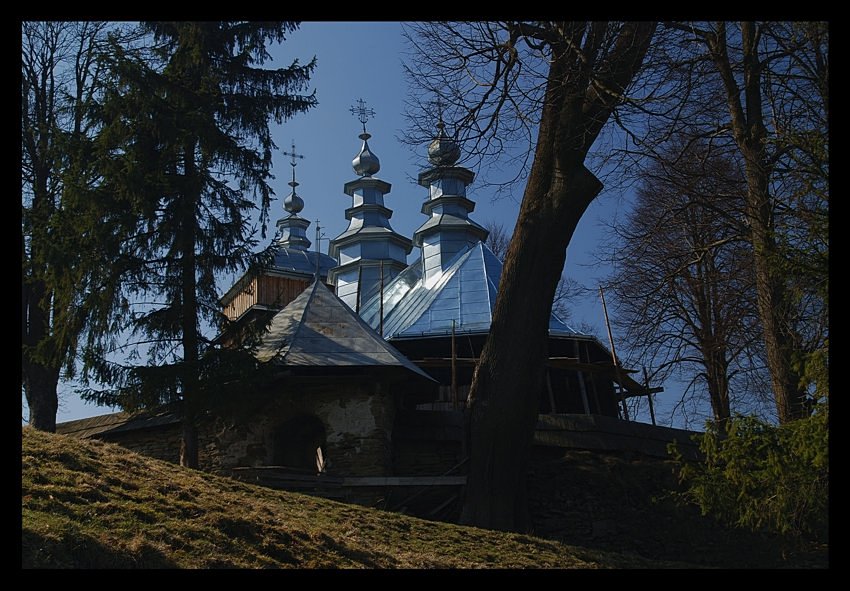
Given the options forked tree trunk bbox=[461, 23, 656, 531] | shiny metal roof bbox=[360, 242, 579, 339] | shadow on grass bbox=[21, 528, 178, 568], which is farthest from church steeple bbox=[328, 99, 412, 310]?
shadow on grass bbox=[21, 528, 178, 568]

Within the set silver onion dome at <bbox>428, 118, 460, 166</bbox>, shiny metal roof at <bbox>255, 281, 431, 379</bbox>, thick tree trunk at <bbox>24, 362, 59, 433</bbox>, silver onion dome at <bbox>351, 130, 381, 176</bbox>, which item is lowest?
thick tree trunk at <bbox>24, 362, 59, 433</bbox>

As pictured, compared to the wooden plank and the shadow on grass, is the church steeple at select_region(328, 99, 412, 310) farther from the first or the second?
the shadow on grass

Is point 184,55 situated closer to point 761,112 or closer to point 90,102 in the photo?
point 90,102

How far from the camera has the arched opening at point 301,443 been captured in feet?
47.8

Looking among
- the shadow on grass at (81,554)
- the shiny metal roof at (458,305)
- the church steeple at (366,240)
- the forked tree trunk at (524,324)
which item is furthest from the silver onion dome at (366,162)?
the shadow on grass at (81,554)

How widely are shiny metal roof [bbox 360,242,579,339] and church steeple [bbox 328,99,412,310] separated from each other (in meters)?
7.16

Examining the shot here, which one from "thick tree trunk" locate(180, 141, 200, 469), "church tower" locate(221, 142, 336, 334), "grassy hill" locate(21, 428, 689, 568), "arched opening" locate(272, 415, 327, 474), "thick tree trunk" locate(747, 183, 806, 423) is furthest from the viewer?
"church tower" locate(221, 142, 336, 334)

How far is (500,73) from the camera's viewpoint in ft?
34.2

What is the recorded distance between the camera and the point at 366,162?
32.1 m

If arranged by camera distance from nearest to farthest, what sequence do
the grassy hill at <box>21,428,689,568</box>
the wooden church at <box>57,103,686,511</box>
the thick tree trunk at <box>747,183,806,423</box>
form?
the grassy hill at <box>21,428,689,568</box>, the thick tree trunk at <box>747,183,806,423</box>, the wooden church at <box>57,103,686,511</box>

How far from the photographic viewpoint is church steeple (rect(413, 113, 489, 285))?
1064 inches

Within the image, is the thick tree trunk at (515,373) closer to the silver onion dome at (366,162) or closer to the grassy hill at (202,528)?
the grassy hill at (202,528)

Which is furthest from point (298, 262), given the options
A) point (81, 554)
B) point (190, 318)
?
point (81, 554)
